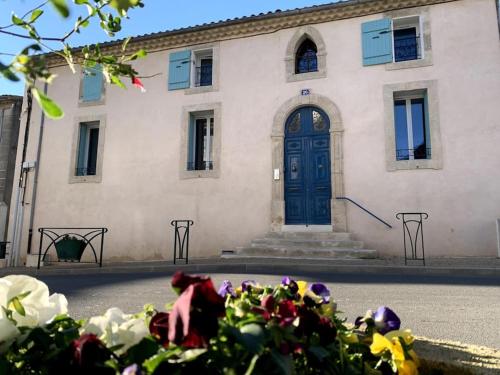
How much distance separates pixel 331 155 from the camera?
30.5 ft

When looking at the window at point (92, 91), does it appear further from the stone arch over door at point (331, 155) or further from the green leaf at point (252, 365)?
the green leaf at point (252, 365)

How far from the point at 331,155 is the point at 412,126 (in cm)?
196

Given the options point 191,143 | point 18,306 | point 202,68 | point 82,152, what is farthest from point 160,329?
point 82,152

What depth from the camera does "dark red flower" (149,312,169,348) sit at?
0.75 meters

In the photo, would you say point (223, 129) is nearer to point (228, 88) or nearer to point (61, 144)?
point (228, 88)

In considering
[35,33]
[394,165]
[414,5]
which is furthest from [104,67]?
[414,5]

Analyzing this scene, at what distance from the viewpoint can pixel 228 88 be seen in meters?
10.4

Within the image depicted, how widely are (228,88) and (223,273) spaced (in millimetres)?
5519

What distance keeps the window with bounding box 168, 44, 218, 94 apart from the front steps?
169 inches

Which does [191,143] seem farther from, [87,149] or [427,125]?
[427,125]

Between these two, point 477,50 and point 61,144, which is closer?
point 477,50

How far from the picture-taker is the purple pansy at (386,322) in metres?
1.13

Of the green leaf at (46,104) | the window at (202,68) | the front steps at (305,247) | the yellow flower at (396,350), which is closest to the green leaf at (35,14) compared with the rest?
the green leaf at (46,104)

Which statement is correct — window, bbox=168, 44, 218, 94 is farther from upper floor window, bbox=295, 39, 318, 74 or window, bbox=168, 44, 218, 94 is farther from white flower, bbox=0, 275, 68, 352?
white flower, bbox=0, 275, 68, 352
